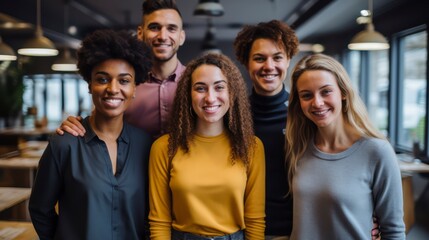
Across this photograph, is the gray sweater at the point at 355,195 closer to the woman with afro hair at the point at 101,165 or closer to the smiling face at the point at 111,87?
the woman with afro hair at the point at 101,165

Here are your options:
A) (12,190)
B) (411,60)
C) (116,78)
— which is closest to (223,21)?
(411,60)

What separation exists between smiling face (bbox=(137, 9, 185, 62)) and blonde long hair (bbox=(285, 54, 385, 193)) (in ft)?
2.33

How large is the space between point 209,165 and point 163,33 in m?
0.84

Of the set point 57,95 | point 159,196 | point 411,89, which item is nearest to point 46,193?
point 159,196

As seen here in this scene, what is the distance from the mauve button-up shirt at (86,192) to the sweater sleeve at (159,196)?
0.06 m

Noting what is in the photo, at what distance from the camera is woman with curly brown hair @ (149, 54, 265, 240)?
167cm

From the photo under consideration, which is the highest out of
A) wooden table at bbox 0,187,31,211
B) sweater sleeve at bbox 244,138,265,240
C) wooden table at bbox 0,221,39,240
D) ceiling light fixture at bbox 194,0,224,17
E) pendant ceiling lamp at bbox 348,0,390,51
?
ceiling light fixture at bbox 194,0,224,17

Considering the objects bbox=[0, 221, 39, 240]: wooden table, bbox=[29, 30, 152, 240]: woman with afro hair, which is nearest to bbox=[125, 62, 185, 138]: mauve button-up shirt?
bbox=[29, 30, 152, 240]: woman with afro hair

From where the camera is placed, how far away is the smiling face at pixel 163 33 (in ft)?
7.18

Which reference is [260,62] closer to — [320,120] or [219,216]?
[320,120]

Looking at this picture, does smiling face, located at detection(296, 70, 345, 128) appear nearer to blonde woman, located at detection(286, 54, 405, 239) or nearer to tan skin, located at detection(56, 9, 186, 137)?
blonde woman, located at detection(286, 54, 405, 239)

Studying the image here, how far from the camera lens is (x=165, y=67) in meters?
2.24

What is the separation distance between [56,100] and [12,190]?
8722 millimetres

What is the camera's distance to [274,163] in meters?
1.93
